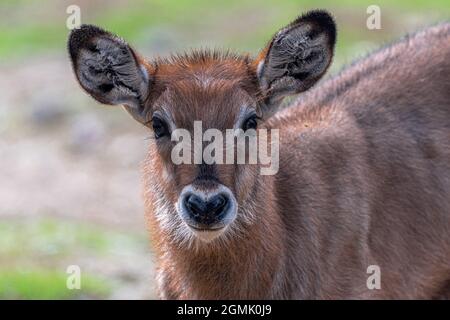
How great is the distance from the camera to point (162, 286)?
1062 cm

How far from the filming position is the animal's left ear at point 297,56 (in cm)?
1010

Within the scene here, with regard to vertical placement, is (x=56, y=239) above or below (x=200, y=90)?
below

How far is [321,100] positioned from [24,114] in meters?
13.7

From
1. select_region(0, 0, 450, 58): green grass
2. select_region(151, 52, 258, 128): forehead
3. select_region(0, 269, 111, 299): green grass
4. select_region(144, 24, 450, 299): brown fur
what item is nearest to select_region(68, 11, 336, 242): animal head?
select_region(151, 52, 258, 128): forehead

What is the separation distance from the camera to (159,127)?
983 centimetres

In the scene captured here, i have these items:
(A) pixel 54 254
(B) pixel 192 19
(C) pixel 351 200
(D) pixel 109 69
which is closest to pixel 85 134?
(A) pixel 54 254

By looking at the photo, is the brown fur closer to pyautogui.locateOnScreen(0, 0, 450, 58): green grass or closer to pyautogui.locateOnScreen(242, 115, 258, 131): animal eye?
pyautogui.locateOnScreen(242, 115, 258, 131): animal eye

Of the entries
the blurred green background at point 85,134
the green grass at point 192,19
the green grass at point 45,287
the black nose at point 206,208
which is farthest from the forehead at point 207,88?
the green grass at point 192,19

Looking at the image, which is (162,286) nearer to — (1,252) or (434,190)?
(434,190)

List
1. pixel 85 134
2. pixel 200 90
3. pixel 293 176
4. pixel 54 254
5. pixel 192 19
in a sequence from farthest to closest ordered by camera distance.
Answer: pixel 192 19, pixel 85 134, pixel 54 254, pixel 293 176, pixel 200 90

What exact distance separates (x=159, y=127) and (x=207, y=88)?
0.50 metres

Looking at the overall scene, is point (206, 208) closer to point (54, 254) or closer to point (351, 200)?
point (351, 200)
